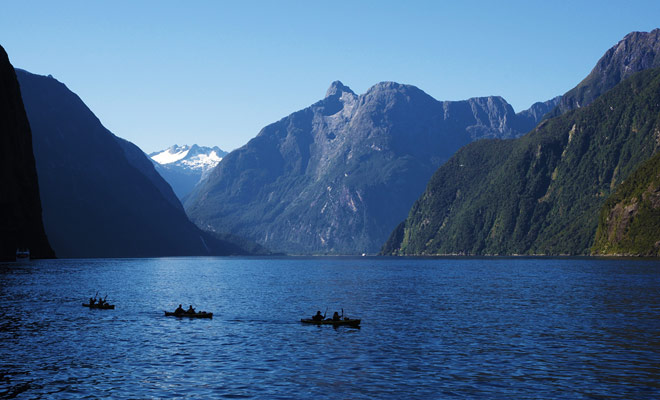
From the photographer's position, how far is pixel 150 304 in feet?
372

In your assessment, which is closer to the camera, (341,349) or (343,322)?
(341,349)

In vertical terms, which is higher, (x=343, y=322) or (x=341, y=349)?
(x=343, y=322)

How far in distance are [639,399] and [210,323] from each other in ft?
182

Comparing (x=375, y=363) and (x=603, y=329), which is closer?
(x=375, y=363)

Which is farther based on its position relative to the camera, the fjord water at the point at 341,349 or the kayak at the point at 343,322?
the kayak at the point at 343,322

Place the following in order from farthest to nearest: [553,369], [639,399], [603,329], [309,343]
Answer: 1. [603,329]
2. [309,343]
3. [553,369]
4. [639,399]

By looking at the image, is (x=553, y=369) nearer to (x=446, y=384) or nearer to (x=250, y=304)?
(x=446, y=384)

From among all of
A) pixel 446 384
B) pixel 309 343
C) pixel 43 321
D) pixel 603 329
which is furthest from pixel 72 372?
pixel 603 329

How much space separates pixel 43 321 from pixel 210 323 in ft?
68.0

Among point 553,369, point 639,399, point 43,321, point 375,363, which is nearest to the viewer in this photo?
point 639,399

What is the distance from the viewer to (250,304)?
114 meters

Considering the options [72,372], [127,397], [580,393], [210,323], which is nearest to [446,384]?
[580,393]

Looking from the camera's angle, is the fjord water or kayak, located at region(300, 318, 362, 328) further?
kayak, located at region(300, 318, 362, 328)

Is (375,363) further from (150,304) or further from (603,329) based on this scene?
(150,304)
